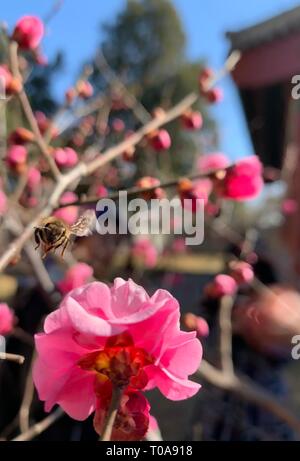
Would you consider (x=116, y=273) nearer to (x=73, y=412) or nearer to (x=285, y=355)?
(x=285, y=355)

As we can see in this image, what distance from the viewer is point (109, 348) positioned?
502 millimetres

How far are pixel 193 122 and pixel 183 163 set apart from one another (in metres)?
4.74

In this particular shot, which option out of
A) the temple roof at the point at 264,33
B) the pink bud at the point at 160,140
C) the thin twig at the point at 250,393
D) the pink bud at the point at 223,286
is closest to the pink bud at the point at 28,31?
the pink bud at the point at 160,140

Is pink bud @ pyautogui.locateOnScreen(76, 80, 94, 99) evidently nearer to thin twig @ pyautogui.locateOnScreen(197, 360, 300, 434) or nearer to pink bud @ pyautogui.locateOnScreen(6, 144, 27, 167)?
pink bud @ pyautogui.locateOnScreen(6, 144, 27, 167)

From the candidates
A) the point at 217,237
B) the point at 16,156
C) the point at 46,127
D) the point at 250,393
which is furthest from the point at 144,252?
the point at 16,156

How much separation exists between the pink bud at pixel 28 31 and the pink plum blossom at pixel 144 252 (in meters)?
2.18

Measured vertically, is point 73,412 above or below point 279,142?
above

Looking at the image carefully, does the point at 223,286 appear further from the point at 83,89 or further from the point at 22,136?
the point at 83,89

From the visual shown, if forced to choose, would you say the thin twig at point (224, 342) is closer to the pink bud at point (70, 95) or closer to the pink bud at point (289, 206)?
the pink bud at point (70, 95)

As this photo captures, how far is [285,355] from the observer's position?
233 centimetres

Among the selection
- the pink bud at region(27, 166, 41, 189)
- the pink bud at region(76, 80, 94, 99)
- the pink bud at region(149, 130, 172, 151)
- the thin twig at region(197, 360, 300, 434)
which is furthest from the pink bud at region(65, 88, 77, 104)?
the thin twig at region(197, 360, 300, 434)

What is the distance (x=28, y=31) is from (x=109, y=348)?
28.0 inches

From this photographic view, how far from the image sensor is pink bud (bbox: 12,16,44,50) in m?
1.01
